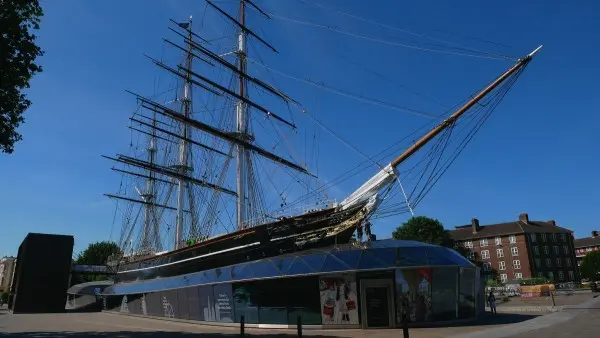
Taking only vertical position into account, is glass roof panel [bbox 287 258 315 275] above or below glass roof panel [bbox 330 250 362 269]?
below

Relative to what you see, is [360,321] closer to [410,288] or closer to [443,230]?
[410,288]

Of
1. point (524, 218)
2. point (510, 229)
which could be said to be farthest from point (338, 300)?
point (524, 218)

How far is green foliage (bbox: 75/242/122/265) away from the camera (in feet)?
263

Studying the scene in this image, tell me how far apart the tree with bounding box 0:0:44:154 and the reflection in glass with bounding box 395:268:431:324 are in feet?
52.2

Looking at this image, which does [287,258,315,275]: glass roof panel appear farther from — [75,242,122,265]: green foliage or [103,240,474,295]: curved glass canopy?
[75,242,122,265]: green foliage

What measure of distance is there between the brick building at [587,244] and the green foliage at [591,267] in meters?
39.7

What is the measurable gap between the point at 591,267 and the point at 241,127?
3188 inches

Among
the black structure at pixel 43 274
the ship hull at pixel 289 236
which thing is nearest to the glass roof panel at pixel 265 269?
the ship hull at pixel 289 236

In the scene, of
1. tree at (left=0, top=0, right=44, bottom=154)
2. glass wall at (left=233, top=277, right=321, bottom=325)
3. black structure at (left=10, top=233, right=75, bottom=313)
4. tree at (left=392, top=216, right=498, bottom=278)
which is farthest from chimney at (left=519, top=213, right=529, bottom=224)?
tree at (left=0, top=0, right=44, bottom=154)

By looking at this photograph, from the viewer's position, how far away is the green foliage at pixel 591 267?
273ft

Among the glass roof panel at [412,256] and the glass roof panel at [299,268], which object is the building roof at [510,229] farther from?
the glass roof panel at [299,268]

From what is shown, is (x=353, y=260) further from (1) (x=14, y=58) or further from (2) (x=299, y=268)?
(1) (x=14, y=58)

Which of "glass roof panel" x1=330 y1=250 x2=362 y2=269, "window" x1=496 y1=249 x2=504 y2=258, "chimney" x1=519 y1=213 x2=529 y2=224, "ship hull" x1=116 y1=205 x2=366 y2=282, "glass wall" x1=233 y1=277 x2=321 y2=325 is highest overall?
"chimney" x1=519 y1=213 x2=529 y2=224

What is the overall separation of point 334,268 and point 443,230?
52.0 metres
